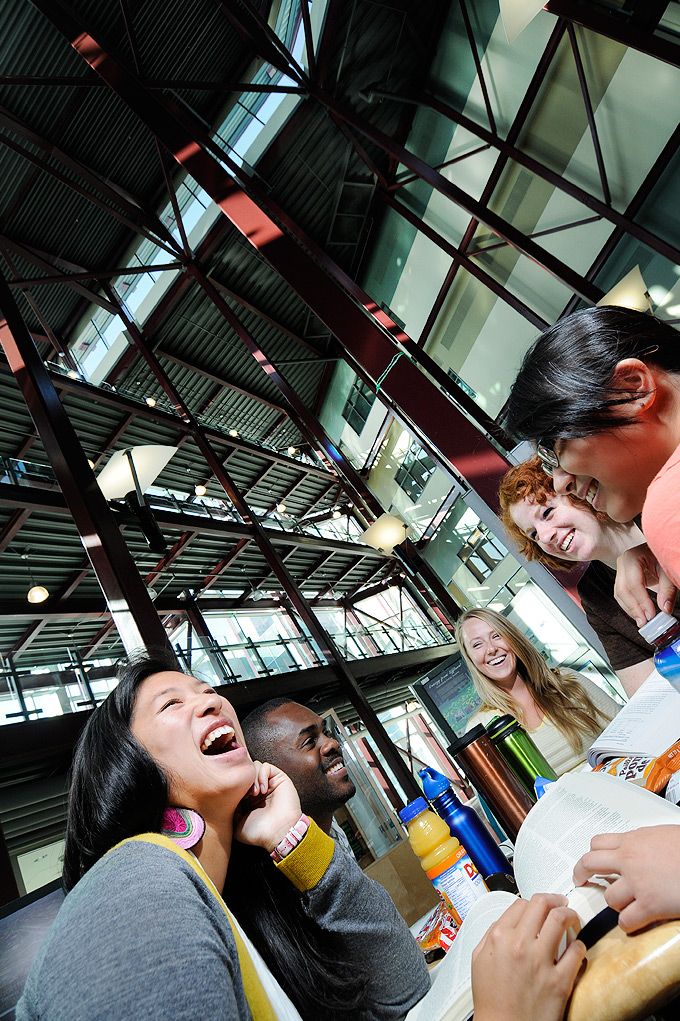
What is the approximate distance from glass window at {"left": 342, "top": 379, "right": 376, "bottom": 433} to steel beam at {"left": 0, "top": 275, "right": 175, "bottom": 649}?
9.98m

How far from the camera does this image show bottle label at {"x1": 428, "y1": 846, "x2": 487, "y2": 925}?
6.70 ft

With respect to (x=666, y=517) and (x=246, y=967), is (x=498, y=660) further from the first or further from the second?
(x=246, y=967)

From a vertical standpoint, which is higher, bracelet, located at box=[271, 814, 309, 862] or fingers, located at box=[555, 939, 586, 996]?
bracelet, located at box=[271, 814, 309, 862]

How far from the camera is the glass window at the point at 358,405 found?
15.9 meters

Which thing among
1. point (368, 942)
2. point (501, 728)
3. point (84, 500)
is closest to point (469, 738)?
point (501, 728)

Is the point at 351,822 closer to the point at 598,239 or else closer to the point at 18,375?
the point at 18,375

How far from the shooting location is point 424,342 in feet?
41.1

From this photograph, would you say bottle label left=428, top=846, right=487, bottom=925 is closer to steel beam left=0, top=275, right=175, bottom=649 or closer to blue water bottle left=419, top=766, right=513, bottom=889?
blue water bottle left=419, top=766, right=513, bottom=889

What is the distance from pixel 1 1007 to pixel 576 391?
298cm

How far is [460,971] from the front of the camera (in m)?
0.92

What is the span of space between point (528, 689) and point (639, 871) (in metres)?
2.83

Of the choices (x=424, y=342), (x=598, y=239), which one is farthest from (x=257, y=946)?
(x=424, y=342)

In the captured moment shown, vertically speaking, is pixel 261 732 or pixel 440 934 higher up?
pixel 261 732

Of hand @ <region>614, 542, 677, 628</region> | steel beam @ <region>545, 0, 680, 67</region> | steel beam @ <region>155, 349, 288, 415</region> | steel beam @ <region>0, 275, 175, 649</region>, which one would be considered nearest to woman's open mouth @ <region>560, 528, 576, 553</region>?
hand @ <region>614, 542, 677, 628</region>
